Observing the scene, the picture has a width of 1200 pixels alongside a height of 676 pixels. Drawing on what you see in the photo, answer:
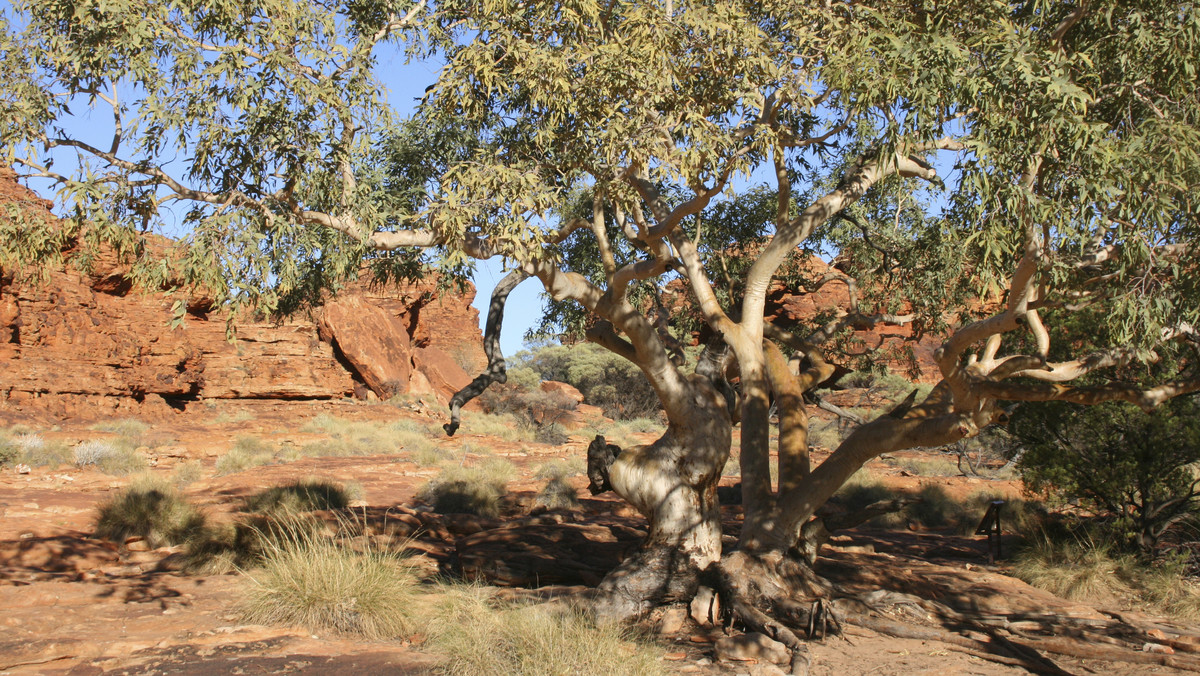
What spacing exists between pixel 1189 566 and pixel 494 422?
830 inches

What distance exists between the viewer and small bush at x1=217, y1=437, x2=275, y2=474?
15898mm

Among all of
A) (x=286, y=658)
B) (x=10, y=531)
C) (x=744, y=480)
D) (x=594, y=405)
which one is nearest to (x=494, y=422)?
(x=594, y=405)

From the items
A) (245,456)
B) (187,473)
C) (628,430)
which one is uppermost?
(628,430)

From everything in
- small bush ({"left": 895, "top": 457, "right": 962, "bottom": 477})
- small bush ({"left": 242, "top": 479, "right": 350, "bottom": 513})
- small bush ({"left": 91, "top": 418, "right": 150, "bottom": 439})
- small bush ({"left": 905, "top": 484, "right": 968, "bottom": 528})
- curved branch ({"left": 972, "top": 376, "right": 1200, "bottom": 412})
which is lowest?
small bush ({"left": 242, "top": 479, "right": 350, "bottom": 513})

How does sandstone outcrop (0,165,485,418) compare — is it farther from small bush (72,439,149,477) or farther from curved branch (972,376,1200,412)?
curved branch (972,376,1200,412)

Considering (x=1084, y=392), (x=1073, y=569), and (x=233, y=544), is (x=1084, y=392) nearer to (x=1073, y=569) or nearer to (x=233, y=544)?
(x=1073, y=569)

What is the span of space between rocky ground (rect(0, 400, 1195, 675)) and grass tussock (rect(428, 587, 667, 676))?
293 mm

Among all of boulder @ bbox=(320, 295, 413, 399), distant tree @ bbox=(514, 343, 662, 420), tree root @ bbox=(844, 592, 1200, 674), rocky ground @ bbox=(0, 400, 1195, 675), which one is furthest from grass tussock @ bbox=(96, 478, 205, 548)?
distant tree @ bbox=(514, 343, 662, 420)

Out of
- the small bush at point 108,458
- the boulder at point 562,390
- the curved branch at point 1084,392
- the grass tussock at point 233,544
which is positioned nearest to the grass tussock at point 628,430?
the boulder at point 562,390

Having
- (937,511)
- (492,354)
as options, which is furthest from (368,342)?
(492,354)

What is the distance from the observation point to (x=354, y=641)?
600 cm

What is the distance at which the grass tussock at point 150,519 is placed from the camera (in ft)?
30.7

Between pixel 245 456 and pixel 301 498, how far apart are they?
5.72 metres

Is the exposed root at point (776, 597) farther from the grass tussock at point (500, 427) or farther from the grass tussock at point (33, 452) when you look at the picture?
the grass tussock at point (500, 427)
